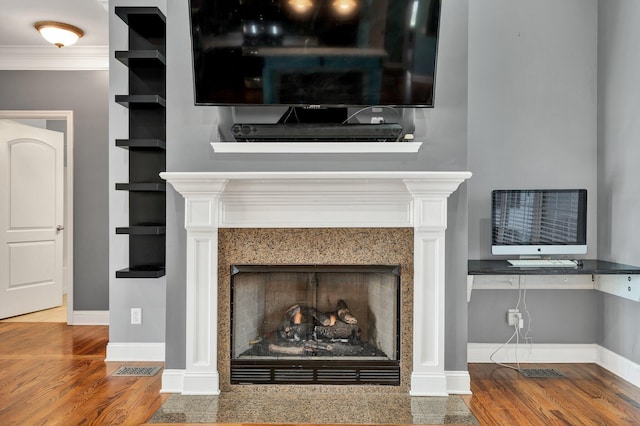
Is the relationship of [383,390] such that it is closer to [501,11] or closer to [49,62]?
[501,11]

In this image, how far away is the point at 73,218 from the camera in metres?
4.24

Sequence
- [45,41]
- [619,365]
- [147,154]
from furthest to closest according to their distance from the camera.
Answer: [45,41]
[147,154]
[619,365]

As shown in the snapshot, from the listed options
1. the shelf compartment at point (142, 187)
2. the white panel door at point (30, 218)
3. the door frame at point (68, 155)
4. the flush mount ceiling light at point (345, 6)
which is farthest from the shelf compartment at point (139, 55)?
the white panel door at point (30, 218)

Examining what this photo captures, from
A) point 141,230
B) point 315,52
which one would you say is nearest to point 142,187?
point 141,230

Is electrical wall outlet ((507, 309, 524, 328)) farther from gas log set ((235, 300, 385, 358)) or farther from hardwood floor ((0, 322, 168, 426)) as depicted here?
hardwood floor ((0, 322, 168, 426))

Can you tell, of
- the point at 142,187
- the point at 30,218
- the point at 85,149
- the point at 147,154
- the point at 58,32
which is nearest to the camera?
the point at 142,187

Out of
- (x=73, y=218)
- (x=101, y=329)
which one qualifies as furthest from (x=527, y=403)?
(x=73, y=218)

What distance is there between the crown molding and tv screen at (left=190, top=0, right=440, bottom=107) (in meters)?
2.46

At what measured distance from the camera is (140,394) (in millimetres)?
2527

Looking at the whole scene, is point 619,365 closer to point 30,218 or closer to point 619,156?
point 619,156

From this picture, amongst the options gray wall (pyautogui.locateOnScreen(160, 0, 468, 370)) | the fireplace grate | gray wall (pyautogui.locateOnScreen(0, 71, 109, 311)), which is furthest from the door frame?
the fireplace grate

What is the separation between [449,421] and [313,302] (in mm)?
936

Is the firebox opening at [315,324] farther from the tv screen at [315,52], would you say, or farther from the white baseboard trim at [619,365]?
the white baseboard trim at [619,365]

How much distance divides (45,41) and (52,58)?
7.5 inches
